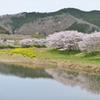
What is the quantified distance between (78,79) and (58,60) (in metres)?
12.4

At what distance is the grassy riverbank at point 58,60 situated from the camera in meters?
39.6

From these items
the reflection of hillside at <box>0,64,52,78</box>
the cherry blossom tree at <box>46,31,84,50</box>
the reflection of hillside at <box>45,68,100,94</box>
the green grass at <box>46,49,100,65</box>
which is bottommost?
the reflection of hillside at <box>0,64,52,78</box>

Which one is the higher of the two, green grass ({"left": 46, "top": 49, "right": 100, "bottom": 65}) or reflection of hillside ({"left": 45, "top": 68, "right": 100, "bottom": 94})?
green grass ({"left": 46, "top": 49, "right": 100, "bottom": 65})

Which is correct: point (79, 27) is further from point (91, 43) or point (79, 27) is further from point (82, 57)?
point (82, 57)

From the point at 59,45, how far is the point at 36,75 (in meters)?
19.3

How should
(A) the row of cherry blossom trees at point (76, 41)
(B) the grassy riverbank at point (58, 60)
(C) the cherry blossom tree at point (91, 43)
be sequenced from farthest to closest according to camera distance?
(A) the row of cherry blossom trees at point (76, 41) < (C) the cherry blossom tree at point (91, 43) < (B) the grassy riverbank at point (58, 60)

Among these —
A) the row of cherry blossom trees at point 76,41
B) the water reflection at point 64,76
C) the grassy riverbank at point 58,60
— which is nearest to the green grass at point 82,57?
the grassy riverbank at point 58,60

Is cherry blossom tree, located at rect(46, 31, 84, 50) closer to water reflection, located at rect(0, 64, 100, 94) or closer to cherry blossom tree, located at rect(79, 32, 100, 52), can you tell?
cherry blossom tree, located at rect(79, 32, 100, 52)

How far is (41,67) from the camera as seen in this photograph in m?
44.3

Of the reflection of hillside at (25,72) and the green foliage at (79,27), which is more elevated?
the green foliage at (79,27)

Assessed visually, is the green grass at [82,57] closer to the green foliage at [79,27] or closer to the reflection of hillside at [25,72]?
the reflection of hillside at [25,72]

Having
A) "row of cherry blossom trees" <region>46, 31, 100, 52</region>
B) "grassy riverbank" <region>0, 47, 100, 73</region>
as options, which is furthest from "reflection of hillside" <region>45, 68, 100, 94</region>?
"row of cherry blossom trees" <region>46, 31, 100, 52</region>

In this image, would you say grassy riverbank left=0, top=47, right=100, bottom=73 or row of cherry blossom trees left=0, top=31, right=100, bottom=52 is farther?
row of cherry blossom trees left=0, top=31, right=100, bottom=52

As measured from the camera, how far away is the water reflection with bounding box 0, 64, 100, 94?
29.4 meters
